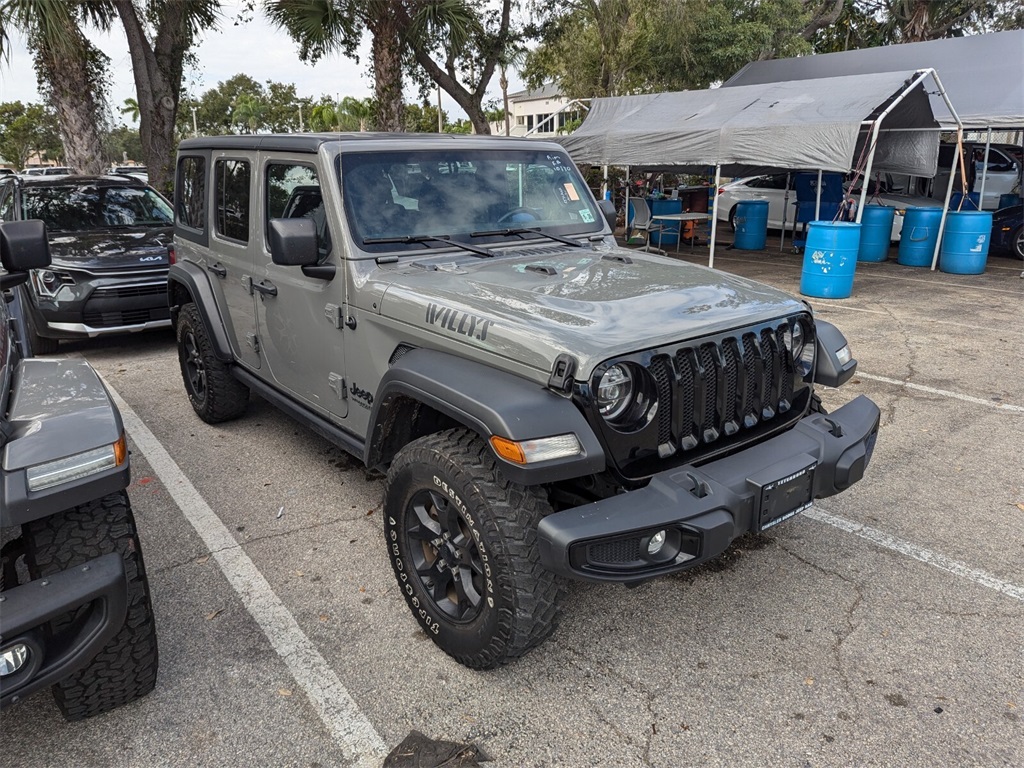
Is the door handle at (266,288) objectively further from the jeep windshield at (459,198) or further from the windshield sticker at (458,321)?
the windshield sticker at (458,321)

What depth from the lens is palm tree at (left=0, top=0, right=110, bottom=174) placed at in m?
10.1

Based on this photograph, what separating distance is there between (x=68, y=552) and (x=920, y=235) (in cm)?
1301

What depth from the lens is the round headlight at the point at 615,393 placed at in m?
2.38

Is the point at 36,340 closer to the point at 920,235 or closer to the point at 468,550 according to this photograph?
the point at 468,550

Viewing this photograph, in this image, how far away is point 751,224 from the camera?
14.3 m

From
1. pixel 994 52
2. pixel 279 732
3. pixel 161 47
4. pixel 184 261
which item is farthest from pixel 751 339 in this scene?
pixel 994 52

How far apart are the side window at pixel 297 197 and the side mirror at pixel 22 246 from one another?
1053mm


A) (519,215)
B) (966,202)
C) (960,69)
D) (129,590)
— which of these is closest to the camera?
(129,590)

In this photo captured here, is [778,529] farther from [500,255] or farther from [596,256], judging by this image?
[500,255]

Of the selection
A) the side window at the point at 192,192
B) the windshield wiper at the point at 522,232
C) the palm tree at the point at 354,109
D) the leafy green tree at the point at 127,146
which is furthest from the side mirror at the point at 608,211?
the leafy green tree at the point at 127,146

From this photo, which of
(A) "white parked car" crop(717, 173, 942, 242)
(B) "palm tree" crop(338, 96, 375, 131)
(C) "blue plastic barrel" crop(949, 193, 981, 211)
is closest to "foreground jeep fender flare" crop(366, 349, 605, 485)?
(A) "white parked car" crop(717, 173, 942, 242)

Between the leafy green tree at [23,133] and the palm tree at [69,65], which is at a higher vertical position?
the leafy green tree at [23,133]

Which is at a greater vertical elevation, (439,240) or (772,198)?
(772,198)

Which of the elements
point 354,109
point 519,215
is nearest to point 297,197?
point 519,215
